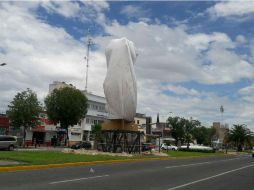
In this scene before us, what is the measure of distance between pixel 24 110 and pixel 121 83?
2467 centimetres

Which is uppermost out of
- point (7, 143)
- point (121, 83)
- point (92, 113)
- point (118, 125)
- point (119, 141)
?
point (92, 113)

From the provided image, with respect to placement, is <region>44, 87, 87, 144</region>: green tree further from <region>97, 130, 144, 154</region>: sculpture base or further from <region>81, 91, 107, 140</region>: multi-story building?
<region>97, 130, 144, 154</region>: sculpture base

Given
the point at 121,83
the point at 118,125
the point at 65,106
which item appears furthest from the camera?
the point at 65,106

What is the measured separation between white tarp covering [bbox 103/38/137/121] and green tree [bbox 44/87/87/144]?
26.7 meters

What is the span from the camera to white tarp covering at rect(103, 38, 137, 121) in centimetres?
3969

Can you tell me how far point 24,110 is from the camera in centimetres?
6016

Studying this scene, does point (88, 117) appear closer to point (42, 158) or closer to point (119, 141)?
point (119, 141)

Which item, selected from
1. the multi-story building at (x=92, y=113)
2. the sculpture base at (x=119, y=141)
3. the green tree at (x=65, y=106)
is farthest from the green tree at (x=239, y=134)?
the sculpture base at (x=119, y=141)

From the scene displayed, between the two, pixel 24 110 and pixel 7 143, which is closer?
pixel 7 143

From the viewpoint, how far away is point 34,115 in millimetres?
61656

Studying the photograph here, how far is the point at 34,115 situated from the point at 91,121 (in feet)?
82.6

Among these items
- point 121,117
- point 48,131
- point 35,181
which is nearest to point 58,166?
point 35,181

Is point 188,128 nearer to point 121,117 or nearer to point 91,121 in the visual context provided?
point 91,121

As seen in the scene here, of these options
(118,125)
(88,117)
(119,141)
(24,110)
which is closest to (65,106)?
(24,110)
